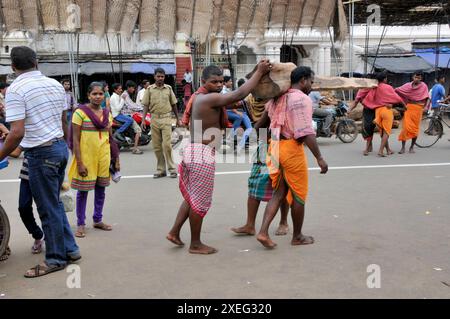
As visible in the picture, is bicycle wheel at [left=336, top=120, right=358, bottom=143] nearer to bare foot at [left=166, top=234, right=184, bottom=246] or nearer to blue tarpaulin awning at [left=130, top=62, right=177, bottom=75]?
bare foot at [left=166, top=234, right=184, bottom=246]

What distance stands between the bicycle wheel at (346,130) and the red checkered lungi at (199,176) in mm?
8100

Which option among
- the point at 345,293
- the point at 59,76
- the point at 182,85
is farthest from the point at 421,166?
Answer: the point at 59,76

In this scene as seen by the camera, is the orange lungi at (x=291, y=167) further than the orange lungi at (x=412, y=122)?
No

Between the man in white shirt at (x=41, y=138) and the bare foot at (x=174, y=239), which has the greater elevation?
the man in white shirt at (x=41, y=138)

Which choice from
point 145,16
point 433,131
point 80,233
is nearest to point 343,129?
point 433,131

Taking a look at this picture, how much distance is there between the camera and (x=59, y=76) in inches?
827

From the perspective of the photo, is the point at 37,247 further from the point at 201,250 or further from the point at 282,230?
the point at 282,230

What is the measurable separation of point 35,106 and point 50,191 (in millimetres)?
651

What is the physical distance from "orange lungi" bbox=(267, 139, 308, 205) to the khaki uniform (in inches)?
144

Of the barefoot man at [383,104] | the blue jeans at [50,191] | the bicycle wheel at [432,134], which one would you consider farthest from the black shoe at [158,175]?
the bicycle wheel at [432,134]

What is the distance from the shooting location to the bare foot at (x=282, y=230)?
193 inches

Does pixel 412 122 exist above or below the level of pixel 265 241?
above

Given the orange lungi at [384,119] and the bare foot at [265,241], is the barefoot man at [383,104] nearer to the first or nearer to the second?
the orange lungi at [384,119]

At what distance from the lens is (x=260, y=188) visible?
4777 millimetres
